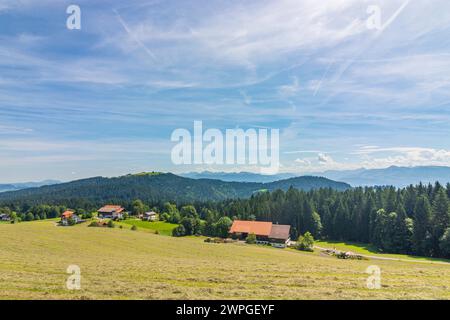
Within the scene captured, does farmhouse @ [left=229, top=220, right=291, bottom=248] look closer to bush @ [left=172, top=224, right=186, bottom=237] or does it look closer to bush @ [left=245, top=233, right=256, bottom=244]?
bush @ [left=245, top=233, right=256, bottom=244]

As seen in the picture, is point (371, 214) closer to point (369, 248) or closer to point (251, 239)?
point (369, 248)

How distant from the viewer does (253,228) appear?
87.6 meters

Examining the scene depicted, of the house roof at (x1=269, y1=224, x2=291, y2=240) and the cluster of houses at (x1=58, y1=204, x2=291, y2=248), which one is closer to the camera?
the cluster of houses at (x1=58, y1=204, x2=291, y2=248)

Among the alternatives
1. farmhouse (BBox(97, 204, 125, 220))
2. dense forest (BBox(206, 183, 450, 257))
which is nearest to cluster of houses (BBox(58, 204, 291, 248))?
dense forest (BBox(206, 183, 450, 257))

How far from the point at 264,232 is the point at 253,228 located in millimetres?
3854

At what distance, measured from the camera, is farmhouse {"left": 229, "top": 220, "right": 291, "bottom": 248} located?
82000 millimetres


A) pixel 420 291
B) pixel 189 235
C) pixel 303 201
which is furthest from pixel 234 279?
pixel 303 201

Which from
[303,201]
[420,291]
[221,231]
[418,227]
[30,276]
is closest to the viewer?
[420,291]

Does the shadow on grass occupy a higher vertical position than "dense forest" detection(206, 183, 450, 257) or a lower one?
lower

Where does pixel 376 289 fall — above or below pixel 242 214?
above

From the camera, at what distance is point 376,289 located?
17062mm
